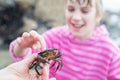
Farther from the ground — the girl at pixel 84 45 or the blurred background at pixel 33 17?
the girl at pixel 84 45

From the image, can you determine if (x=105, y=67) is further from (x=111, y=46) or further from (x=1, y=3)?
(x=1, y=3)

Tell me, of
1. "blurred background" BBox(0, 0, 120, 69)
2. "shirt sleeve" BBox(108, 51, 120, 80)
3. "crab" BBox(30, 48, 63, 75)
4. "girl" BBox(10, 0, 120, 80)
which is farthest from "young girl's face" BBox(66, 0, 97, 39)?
"blurred background" BBox(0, 0, 120, 69)

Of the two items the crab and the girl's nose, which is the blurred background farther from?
the crab

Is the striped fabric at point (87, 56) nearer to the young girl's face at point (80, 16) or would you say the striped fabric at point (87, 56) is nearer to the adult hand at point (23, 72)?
the young girl's face at point (80, 16)

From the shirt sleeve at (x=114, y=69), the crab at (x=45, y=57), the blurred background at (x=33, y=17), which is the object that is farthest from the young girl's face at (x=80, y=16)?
the blurred background at (x=33, y=17)

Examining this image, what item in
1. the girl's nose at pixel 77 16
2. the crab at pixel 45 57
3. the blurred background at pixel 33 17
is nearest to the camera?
the crab at pixel 45 57

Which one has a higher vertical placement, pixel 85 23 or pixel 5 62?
pixel 85 23

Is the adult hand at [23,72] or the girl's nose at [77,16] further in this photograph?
the girl's nose at [77,16]

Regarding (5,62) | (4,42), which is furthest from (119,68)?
(4,42)

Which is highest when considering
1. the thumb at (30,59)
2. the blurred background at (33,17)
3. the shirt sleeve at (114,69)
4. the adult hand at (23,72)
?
the thumb at (30,59)
